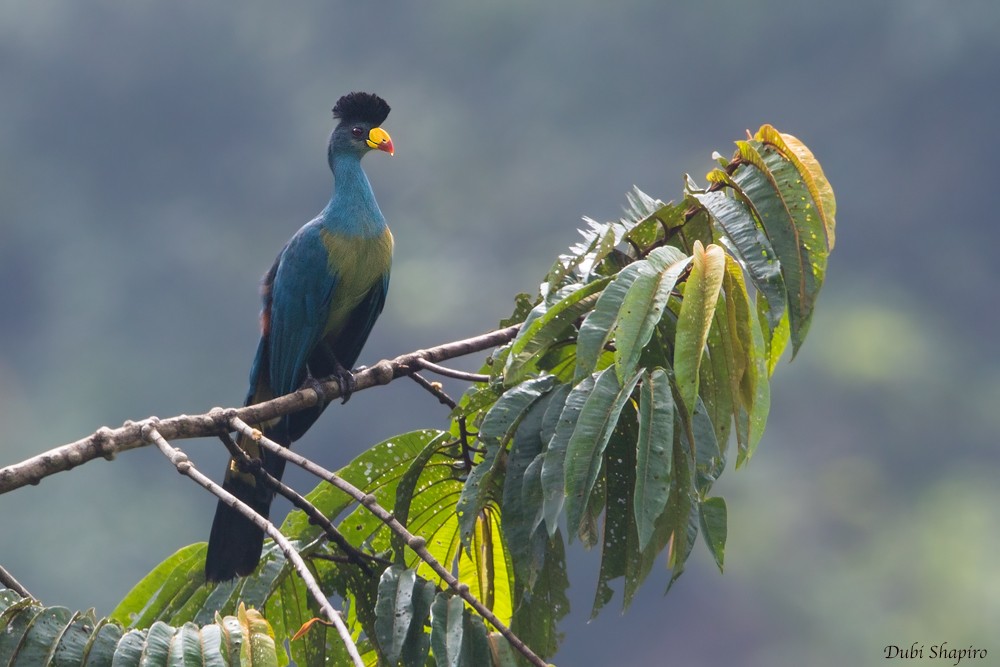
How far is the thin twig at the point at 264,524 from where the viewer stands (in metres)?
1.97

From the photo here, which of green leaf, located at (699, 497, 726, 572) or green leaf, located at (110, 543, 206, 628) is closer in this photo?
green leaf, located at (699, 497, 726, 572)

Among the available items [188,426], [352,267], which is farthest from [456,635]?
[352,267]

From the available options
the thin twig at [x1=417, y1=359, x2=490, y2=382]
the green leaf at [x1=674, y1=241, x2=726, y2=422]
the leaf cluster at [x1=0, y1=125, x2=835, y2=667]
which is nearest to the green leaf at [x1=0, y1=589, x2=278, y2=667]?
the leaf cluster at [x1=0, y1=125, x2=835, y2=667]

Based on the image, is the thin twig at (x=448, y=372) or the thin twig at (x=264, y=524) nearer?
the thin twig at (x=264, y=524)

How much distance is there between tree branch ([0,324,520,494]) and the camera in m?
2.54

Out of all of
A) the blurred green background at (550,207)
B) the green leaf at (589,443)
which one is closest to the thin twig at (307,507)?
the green leaf at (589,443)

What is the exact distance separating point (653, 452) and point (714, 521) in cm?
32

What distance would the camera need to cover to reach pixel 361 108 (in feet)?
15.0

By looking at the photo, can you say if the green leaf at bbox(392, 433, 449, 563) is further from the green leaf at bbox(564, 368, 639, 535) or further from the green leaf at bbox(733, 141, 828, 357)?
the green leaf at bbox(733, 141, 828, 357)

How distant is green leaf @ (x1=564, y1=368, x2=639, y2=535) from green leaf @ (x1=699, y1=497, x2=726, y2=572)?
310 mm

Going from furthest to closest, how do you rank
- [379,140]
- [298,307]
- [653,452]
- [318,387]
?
[379,140]
[298,307]
[318,387]
[653,452]

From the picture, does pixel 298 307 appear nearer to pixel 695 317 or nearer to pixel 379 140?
pixel 379 140

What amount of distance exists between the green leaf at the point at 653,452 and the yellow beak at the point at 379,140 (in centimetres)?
250

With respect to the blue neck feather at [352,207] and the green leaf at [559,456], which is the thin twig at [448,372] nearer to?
the green leaf at [559,456]
